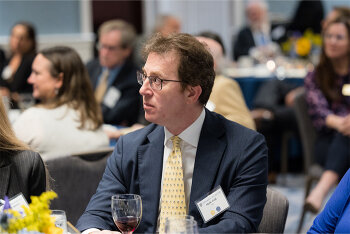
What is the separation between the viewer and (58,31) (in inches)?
390

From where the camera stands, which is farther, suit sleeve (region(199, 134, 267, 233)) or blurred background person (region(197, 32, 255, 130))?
blurred background person (region(197, 32, 255, 130))

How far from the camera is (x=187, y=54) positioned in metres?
2.24

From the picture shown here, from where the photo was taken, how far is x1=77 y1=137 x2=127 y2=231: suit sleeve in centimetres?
224

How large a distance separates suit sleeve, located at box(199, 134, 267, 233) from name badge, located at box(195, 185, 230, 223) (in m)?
0.03

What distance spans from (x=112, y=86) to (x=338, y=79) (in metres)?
1.80

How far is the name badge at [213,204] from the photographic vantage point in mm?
2168

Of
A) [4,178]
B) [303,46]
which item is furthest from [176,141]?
[303,46]

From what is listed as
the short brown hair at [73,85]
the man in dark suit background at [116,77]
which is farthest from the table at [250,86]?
the short brown hair at [73,85]

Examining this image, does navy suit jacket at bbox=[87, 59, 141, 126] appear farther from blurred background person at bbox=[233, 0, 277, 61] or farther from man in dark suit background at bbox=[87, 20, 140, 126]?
blurred background person at bbox=[233, 0, 277, 61]

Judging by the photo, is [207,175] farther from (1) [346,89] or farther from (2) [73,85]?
(1) [346,89]

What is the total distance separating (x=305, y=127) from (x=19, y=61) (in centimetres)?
377

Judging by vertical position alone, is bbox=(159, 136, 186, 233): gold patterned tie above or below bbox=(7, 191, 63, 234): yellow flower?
below

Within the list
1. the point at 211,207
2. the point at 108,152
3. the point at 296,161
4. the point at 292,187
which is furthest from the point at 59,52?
the point at 296,161

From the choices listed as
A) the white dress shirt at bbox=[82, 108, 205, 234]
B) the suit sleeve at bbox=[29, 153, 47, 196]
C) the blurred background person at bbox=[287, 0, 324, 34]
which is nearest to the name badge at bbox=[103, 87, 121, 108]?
the suit sleeve at bbox=[29, 153, 47, 196]
